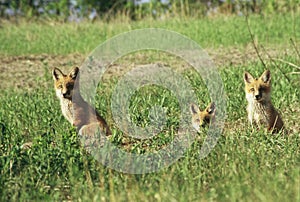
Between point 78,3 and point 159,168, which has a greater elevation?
point 78,3

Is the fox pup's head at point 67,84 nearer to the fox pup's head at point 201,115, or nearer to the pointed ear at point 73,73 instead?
the pointed ear at point 73,73

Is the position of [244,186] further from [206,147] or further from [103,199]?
[206,147]

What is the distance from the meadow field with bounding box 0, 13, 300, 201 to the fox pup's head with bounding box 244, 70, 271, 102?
33cm

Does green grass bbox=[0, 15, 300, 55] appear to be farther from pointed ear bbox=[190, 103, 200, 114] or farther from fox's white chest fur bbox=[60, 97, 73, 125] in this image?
fox's white chest fur bbox=[60, 97, 73, 125]

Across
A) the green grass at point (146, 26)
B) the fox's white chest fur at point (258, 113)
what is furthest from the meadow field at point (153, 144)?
the fox's white chest fur at point (258, 113)

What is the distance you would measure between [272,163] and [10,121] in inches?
155

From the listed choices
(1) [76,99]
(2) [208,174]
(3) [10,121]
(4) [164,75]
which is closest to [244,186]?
(2) [208,174]

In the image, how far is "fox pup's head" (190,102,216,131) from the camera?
7.69 meters

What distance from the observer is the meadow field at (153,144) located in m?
4.86

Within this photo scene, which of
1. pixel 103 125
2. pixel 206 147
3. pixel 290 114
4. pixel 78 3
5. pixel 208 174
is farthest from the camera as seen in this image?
pixel 78 3

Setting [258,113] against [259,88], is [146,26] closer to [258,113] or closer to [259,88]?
[259,88]

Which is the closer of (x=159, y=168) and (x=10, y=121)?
(x=159, y=168)

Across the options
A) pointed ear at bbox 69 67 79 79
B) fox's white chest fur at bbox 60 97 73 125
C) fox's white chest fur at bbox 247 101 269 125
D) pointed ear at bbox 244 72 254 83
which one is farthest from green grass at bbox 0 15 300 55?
fox's white chest fur at bbox 60 97 73 125

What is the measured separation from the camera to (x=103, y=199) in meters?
4.51
